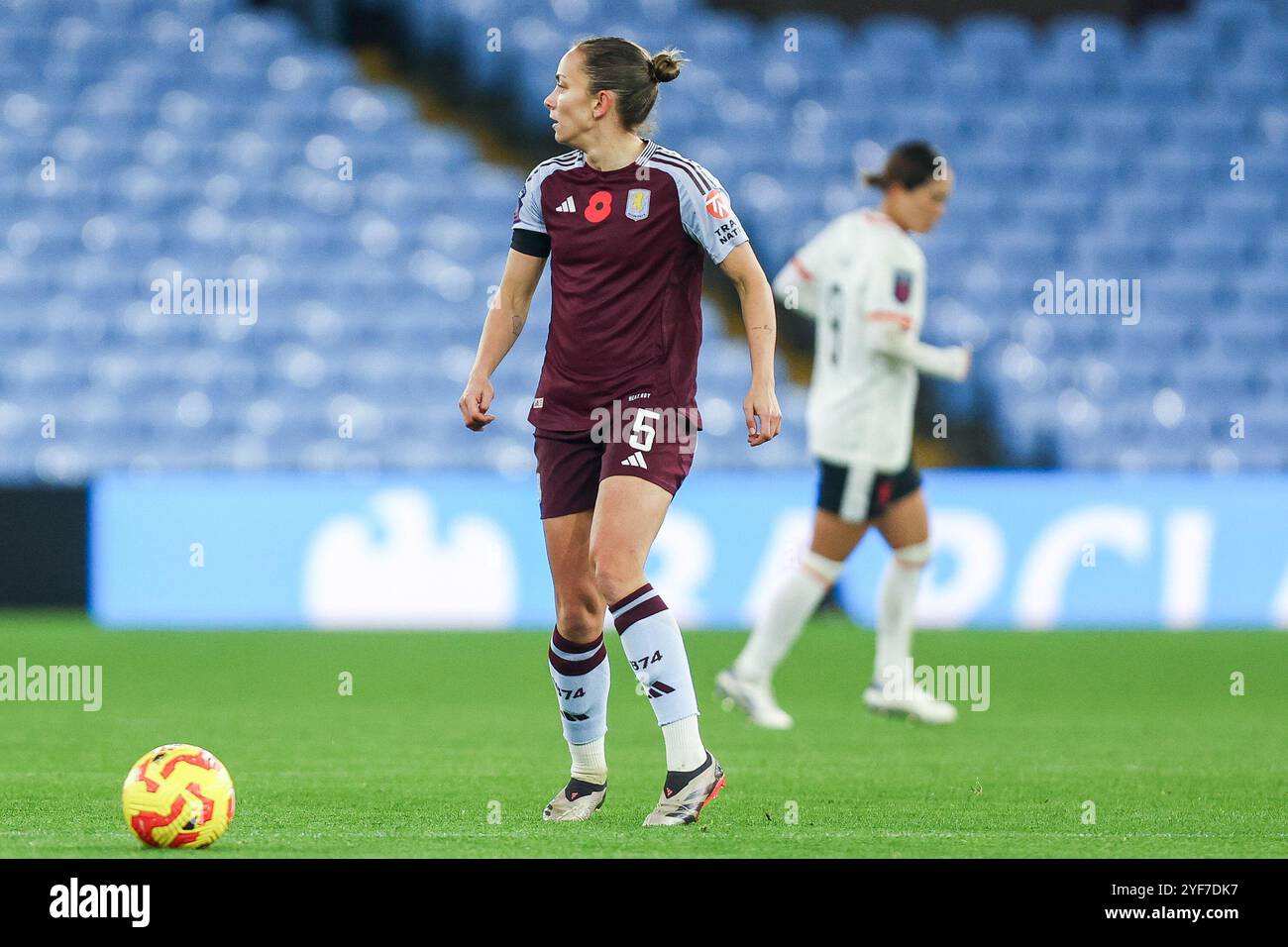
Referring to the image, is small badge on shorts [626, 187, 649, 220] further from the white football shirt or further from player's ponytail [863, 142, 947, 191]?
the white football shirt

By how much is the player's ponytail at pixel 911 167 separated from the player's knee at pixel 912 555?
1457mm

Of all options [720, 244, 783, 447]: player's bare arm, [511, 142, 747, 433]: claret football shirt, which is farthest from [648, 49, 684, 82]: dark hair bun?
[720, 244, 783, 447]: player's bare arm

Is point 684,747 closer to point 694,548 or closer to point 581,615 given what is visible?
point 581,615

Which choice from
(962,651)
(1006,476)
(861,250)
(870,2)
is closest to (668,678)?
(861,250)

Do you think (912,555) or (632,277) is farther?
(912,555)

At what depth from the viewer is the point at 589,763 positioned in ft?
16.9

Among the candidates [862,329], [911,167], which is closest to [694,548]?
[862,329]

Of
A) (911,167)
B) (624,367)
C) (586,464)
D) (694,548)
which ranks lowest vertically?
(694,548)

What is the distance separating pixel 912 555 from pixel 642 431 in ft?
10.9

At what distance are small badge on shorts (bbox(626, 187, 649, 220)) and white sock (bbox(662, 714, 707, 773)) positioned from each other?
1273mm

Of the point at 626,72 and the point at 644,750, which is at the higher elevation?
the point at 626,72

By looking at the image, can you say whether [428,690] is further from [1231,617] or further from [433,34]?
[433,34]

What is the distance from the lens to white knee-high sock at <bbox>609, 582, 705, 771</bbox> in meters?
4.83

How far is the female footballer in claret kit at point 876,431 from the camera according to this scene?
7766 mm
